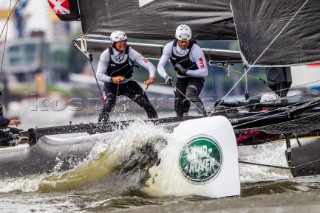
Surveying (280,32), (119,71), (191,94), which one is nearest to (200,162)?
(280,32)

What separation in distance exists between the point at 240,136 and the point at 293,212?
8.37 ft

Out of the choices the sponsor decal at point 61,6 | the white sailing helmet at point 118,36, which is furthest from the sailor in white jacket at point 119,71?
the sponsor decal at point 61,6

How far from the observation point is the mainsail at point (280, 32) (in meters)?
7.89

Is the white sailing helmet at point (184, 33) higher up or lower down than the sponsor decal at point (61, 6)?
lower down

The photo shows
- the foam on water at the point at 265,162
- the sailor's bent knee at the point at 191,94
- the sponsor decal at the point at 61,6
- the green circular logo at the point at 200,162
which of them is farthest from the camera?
the sponsor decal at the point at 61,6

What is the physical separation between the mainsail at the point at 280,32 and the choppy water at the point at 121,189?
993mm

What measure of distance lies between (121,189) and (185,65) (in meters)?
1.73

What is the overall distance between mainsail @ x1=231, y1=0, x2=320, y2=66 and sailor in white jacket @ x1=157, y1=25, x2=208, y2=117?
27.1 inches

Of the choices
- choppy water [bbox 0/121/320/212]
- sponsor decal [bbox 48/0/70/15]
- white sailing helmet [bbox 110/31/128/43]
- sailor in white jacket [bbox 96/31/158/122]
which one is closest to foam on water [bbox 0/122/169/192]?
choppy water [bbox 0/121/320/212]

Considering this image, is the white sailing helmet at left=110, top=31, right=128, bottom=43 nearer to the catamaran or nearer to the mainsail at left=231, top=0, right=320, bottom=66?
the catamaran

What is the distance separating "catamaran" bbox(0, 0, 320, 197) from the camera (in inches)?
279

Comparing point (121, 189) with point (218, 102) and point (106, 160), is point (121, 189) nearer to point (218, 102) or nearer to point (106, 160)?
point (106, 160)

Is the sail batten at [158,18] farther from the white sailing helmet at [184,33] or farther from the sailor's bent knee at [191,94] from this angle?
the sailor's bent knee at [191,94]

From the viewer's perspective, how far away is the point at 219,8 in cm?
880
